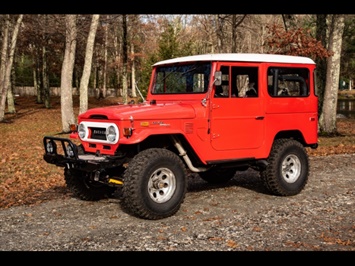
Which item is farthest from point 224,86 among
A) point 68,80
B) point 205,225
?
point 68,80

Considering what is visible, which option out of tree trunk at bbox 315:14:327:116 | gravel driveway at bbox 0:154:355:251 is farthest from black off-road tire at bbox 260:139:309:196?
tree trunk at bbox 315:14:327:116

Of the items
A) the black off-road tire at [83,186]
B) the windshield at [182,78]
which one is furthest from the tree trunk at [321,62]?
the black off-road tire at [83,186]

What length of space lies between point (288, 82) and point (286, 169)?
1.60 metres

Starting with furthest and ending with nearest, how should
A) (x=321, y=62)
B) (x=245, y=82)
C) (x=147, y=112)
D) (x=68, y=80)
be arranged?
1. (x=68, y=80)
2. (x=321, y=62)
3. (x=245, y=82)
4. (x=147, y=112)

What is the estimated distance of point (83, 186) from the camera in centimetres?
720

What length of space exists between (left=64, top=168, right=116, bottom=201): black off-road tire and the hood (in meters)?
1.06

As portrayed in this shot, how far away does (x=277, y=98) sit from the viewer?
7.46m

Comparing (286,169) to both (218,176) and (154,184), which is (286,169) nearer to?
(218,176)

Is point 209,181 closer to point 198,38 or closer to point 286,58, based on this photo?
point 286,58

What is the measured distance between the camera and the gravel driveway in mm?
5074

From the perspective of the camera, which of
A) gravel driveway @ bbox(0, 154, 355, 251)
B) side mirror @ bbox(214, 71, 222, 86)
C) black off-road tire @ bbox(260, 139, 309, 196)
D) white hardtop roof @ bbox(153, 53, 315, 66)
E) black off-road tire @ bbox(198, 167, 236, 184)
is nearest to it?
gravel driveway @ bbox(0, 154, 355, 251)

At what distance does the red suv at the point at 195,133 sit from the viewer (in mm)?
6074

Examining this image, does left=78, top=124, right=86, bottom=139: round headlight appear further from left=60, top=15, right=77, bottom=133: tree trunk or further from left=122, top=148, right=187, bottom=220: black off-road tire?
left=60, top=15, right=77, bottom=133: tree trunk

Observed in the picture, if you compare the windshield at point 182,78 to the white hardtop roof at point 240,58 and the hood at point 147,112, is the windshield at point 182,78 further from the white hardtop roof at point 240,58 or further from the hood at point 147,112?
the hood at point 147,112
